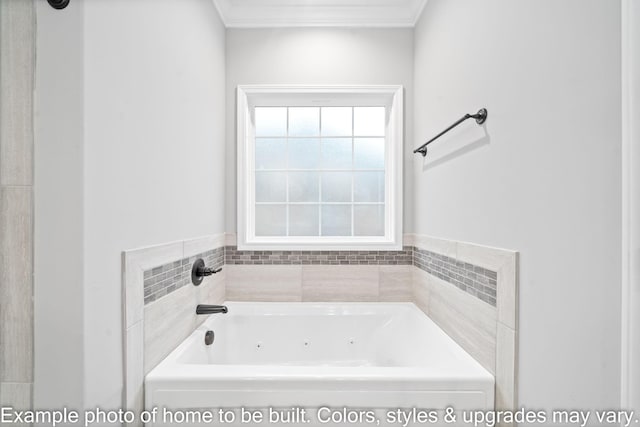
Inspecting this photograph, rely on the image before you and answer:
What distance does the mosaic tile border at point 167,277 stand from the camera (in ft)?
3.98

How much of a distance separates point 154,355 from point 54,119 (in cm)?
86

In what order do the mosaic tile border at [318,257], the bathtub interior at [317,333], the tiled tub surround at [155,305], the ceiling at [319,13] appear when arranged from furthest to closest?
the mosaic tile border at [318,257] < the ceiling at [319,13] < the bathtub interior at [317,333] < the tiled tub surround at [155,305]

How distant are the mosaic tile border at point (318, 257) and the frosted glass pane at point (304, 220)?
0.56 feet

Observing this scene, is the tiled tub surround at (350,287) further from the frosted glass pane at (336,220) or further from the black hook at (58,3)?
the black hook at (58,3)

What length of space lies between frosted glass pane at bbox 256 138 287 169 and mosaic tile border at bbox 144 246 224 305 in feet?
2.61

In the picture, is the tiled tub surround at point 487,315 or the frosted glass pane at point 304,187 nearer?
the tiled tub surround at point 487,315

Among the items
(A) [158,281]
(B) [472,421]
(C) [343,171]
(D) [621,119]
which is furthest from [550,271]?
(C) [343,171]

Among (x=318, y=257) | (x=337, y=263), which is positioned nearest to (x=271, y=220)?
(x=318, y=257)

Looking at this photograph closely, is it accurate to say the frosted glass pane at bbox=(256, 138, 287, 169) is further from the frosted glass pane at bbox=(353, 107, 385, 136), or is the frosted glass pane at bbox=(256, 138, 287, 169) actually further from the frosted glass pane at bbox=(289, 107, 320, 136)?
the frosted glass pane at bbox=(353, 107, 385, 136)

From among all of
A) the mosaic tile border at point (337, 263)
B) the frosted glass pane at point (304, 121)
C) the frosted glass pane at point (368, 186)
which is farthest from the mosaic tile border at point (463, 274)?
the frosted glass pane at point (304, 121)

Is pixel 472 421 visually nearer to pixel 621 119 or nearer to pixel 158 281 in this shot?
pixel 621 119

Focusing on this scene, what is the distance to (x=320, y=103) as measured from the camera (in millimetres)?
2287

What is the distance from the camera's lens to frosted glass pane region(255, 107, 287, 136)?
2332mm

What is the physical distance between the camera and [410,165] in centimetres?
223
